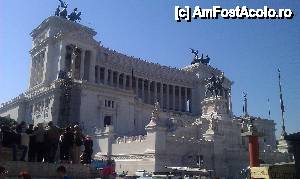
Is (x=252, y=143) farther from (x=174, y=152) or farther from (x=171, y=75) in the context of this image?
(x=171, y=75)

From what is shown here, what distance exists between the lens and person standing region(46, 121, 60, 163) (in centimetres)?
1681

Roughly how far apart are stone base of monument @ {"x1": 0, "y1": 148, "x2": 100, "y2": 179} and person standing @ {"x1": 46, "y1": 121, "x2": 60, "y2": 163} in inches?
49.0

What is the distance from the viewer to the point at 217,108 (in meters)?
60.3

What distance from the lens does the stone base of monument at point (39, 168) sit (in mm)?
14874

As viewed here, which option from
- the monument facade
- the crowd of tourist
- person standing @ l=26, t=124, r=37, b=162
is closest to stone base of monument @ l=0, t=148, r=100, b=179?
the crowd of tourist

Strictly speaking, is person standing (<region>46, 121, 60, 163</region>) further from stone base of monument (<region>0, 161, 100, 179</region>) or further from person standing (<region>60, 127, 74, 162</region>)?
stone base of monument (<region>0, 161, 100, 179</region>)

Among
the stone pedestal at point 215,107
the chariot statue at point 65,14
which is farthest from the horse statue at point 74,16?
the stone pedestal at point 215,107

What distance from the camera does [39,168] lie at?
51.4ft

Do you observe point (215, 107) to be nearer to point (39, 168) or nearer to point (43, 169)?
point (43, 169)

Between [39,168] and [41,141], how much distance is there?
149 centimetres

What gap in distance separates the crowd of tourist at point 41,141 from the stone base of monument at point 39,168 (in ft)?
1.80

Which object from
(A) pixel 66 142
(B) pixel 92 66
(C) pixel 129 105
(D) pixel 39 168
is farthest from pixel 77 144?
(B) pixel 92 66

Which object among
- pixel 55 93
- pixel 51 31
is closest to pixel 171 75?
pixel 51 31

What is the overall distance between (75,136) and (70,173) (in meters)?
2.40
